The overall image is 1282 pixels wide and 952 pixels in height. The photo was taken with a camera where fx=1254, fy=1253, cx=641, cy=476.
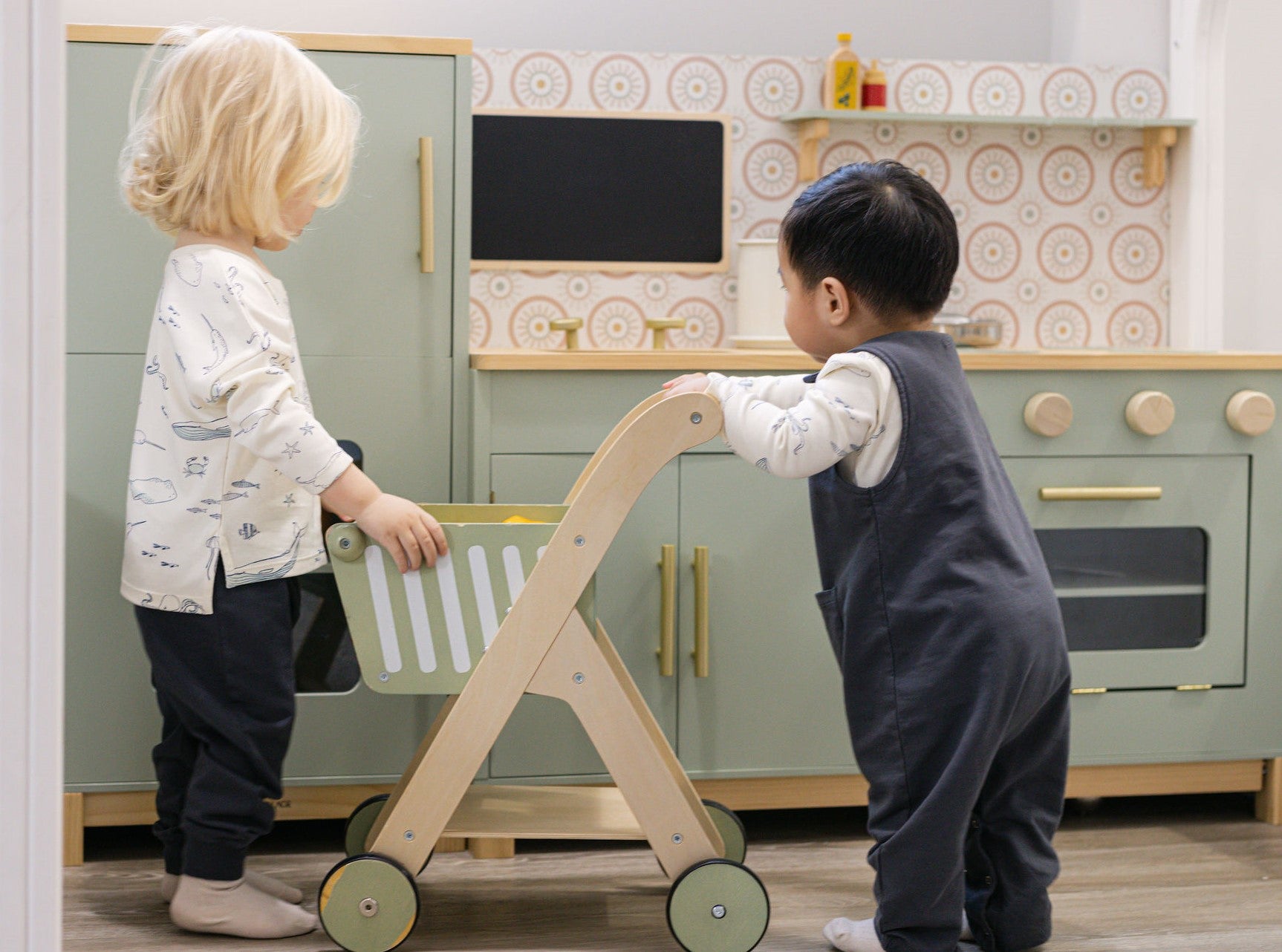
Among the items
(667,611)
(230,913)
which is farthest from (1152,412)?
(230,913)

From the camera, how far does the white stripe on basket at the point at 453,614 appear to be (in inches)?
54.5

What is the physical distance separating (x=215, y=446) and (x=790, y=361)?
0.80 meters

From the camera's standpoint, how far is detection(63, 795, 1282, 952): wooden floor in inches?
58.9

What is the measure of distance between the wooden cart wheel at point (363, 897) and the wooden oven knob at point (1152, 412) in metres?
1.22

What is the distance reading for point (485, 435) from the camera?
1749 mm

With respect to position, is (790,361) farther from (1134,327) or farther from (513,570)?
(1134,327)

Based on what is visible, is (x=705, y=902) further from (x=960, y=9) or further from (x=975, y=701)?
(x=960, y=9)

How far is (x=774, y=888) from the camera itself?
1.68m

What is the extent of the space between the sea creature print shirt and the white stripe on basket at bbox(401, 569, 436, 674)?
144mm

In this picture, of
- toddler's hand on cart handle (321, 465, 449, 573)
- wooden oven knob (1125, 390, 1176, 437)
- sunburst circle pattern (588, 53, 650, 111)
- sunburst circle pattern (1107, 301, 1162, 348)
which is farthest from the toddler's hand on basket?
sunburst circle pattern (1107, 301, 1162, 348)

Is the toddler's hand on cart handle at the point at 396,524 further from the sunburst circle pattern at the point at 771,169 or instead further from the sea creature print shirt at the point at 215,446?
the sunburst circle pattern at the point at 771,169

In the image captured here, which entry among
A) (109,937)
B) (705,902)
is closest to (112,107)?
(109,937)

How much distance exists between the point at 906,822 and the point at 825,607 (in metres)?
0.25

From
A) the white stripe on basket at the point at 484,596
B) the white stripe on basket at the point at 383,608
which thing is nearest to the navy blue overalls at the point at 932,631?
the white stripe on basket at the point at 484,596
